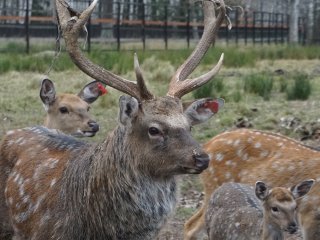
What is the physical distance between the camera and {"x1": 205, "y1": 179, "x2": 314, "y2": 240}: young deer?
20.0ft

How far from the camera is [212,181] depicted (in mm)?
7395

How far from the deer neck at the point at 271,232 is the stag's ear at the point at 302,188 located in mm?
241

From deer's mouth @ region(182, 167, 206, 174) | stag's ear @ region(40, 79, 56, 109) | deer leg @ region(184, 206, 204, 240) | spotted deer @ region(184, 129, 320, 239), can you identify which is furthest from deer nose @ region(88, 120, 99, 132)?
deer's mouth @ region(182, 167, 206, 174)

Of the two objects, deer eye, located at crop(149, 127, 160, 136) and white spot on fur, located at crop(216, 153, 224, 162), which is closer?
deer eye, located at crop(149, 127, 160, 136)

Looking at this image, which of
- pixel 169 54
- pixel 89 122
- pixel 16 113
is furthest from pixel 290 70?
pixel 89 122

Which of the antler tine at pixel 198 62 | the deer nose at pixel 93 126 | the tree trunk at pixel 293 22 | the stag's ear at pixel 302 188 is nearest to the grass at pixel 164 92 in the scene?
the deer nose at pixel 93 126

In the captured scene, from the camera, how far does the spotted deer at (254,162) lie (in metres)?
6.88

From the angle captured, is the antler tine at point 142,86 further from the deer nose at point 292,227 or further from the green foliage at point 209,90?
the green foliage at point 209,90

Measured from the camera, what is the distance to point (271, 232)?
621cm

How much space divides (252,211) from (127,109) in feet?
6.13

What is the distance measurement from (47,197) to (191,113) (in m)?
0.96

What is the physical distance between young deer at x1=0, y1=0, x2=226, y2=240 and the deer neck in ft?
3.83

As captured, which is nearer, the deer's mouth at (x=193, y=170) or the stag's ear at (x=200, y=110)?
the deer's mouth at (x=193, y=170)

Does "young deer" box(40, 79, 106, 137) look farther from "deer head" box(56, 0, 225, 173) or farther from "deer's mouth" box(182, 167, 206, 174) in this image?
"deer's mouth" box(182, 167, 206, 174)
